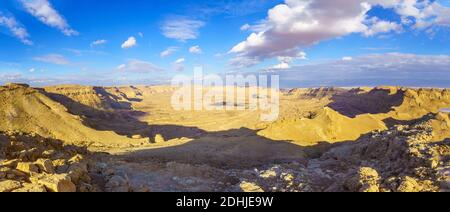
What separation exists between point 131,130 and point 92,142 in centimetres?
1159

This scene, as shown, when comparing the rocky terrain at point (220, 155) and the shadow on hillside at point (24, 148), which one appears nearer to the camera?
the rocky terrain at point (220, 155)

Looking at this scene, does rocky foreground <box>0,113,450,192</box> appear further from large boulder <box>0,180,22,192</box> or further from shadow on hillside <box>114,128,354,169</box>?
shadow on hillside <box>114,128,354,169</box>

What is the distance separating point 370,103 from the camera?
55.5 m

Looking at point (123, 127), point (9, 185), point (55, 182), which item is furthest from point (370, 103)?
point (9, 185)

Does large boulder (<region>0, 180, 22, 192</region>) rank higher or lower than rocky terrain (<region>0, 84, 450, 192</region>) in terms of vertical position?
higher

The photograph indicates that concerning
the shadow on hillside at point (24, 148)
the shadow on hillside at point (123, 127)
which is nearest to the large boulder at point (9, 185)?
the shadow on hillside at point (24, 148)

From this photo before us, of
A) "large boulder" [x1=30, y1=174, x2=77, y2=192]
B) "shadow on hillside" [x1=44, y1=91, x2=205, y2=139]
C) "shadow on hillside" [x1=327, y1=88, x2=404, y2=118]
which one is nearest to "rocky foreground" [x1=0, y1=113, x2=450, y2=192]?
"large boulder" [x1=30, y1=174, x2=77, y2=192]

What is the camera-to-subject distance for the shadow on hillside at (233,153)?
1912 centimetres

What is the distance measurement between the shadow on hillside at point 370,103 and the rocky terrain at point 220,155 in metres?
13.0

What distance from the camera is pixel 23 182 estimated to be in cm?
695

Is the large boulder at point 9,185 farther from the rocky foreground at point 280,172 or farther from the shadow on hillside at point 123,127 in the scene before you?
the shadow on hillside at point 123,127

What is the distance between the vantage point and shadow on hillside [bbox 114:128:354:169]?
19125mm

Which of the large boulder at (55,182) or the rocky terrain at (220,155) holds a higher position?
the large boulder at (55,182)

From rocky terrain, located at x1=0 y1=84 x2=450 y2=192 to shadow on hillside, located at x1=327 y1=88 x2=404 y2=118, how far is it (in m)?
13.0
